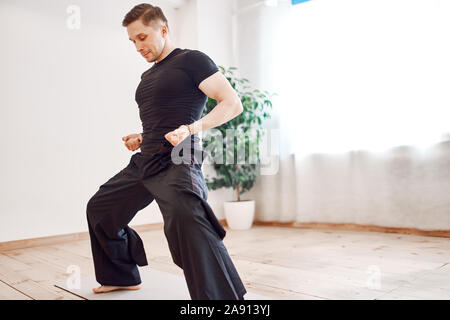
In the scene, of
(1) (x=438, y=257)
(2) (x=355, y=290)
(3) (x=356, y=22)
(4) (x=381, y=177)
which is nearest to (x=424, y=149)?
(4) (x=381, y=177)

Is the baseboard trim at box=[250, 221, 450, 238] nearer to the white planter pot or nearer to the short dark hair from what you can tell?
the white planter pot

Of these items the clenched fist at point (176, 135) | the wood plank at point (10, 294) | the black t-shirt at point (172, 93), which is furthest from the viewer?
the wood plank at point (10, 294)

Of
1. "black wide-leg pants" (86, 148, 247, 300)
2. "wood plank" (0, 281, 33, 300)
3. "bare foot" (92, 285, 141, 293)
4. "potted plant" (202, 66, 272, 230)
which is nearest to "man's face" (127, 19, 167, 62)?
"black wide-leg pants" (86, 148, 247, 300)

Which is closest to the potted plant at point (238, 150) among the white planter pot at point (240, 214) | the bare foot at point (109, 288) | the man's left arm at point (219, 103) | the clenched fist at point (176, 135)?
the white planter pot at point (240, 214)

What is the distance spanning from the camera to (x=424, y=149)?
2.85m

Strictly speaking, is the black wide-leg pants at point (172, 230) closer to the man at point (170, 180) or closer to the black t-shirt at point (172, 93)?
the man at point (170, 180)

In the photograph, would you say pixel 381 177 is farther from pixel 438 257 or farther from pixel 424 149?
pixel 438 257

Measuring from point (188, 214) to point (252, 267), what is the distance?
105 centimetres

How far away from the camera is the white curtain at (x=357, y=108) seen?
2.81m

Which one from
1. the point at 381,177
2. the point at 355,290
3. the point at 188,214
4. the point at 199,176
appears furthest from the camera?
the point at 381,177

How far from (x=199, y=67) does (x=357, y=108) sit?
85.9 inches

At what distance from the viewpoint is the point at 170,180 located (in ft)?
4.30

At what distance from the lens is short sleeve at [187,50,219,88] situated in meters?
1.32

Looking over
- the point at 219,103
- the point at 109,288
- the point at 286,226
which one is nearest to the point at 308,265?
the point at 109,288
